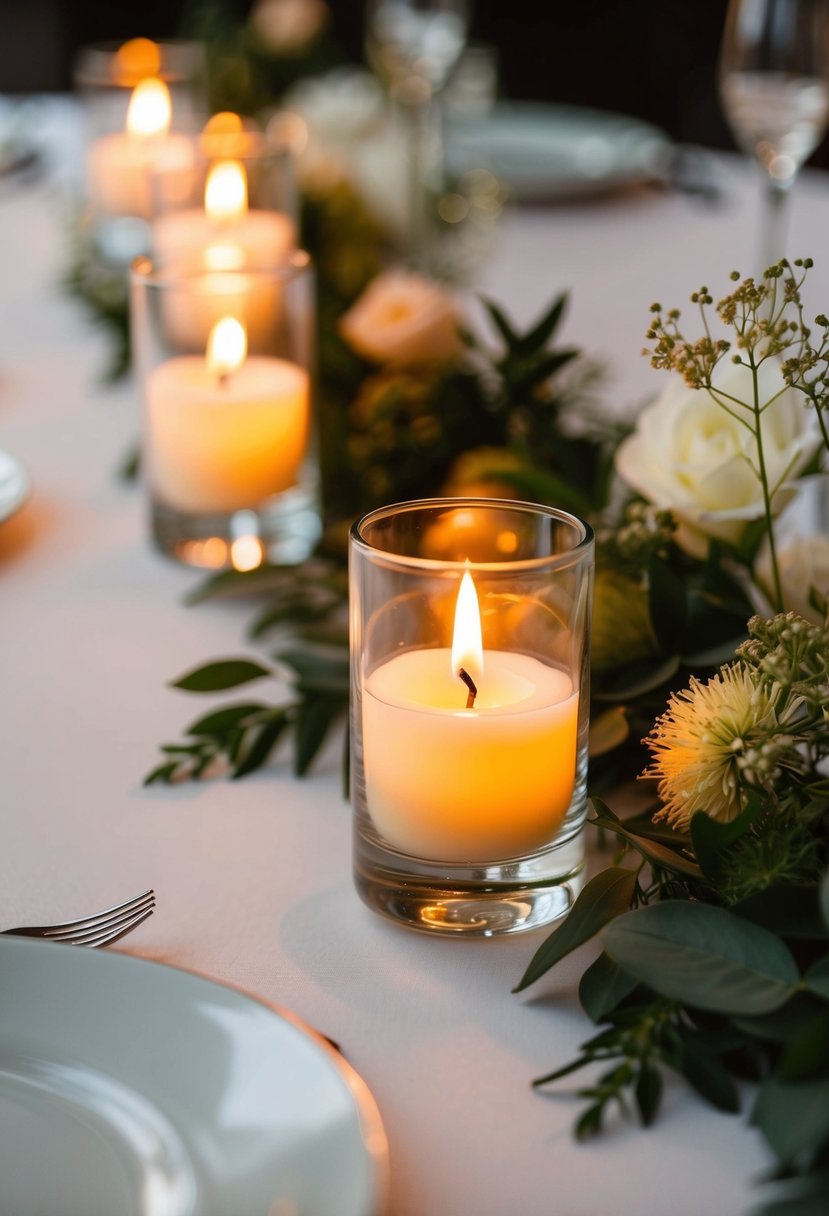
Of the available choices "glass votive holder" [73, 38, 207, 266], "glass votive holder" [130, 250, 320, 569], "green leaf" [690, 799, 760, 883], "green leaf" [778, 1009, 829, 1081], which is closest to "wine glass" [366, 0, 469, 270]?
"glass votive holder" [73, 38, 207, 266]

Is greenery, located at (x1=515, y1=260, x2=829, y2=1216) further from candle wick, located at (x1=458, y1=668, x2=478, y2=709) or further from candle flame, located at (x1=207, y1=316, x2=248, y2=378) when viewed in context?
candle flame, located at (x1=207, y1=316, x2=248, y2=378)

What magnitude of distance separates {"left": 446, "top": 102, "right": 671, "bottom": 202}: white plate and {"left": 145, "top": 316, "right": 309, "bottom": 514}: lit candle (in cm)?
102

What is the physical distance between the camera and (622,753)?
71 centimetres

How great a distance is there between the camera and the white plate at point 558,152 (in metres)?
1.93

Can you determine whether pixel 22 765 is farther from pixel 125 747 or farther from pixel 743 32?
pixel 743 32

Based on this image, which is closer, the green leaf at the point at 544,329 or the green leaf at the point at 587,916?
the green leaf at the point at 587,916

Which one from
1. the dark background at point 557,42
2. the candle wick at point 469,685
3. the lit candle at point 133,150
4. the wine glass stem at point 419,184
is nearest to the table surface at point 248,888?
the candle wick at point 469,685

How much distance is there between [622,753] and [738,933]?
8.7 inches

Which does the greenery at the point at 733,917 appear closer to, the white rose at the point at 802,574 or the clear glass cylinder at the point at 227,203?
the white rose at the point at 802,574

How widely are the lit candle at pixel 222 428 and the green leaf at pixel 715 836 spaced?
56 cm

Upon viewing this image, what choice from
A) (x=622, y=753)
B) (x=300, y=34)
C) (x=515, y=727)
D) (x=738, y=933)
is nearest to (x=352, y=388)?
(x=622, y=753)

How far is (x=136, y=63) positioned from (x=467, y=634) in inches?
67.8

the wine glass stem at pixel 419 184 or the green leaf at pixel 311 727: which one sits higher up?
the wine glass stem at pixel 419 184

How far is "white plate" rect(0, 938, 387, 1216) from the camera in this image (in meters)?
0.43
